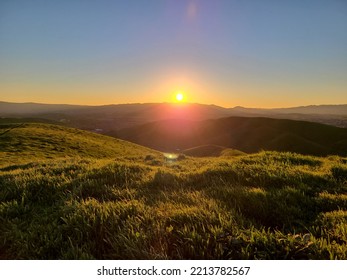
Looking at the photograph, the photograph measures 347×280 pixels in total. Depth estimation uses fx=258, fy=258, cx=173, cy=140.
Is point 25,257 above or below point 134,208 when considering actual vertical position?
below

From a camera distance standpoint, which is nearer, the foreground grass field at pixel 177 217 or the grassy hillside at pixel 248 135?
the foreground grass field at pixel 177 217

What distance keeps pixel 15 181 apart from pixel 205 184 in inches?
199

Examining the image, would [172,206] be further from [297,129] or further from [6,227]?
[297,129]

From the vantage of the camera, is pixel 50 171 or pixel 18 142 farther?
pixel 18 142

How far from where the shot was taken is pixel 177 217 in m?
4.20

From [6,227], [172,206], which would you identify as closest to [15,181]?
[6,227]

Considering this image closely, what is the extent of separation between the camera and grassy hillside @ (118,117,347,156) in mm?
103750

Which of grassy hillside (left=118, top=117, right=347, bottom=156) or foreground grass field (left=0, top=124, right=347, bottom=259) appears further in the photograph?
grassy hillside (left=118, top=117, right=347, bottom=156)

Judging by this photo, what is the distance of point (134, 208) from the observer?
465 centimetres

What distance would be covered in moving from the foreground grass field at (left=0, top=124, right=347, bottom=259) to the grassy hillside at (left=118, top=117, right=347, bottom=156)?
94.1 metres

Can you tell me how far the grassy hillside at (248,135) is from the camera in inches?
4085

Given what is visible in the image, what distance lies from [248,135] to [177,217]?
471 feet

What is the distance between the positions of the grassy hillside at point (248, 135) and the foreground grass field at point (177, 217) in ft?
309
